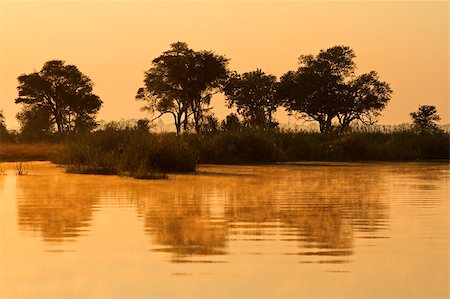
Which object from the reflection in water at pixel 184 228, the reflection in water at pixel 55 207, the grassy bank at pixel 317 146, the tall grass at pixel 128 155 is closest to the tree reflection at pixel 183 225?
the reflection in water at pixel 184 228

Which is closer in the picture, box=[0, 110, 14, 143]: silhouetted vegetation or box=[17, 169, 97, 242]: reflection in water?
box=[17, 169, 97, 242]: reflection in water

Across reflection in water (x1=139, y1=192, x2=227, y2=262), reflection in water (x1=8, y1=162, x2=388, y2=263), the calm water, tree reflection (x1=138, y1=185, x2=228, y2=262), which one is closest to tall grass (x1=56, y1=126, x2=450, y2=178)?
reflection in water (x1=8, y1=162, x2=388, y2=263)

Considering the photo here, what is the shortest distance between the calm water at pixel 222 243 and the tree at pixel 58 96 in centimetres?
5037

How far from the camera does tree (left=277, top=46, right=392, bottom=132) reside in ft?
226

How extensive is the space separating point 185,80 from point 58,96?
31.9 ft

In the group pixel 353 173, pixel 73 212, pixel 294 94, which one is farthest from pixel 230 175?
pixel 294 94

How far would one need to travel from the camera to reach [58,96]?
227 ft

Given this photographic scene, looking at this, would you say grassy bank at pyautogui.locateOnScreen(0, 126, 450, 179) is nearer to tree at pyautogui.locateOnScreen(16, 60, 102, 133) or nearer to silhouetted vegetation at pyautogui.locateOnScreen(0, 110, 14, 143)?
silhouetted vegetation at pyautogui.locateOnScreen(0, 110, 14, 143)

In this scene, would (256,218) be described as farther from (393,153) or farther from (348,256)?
(393,153)

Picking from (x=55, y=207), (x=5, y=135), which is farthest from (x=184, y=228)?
(x=5, y=135)

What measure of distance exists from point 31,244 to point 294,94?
59.5 m

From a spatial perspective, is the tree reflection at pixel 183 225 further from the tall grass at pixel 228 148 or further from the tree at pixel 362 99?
the tree at pixel 362 99

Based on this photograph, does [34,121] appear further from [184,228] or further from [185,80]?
[184,228]

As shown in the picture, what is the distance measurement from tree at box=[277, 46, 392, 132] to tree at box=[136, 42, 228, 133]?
5351 mm
